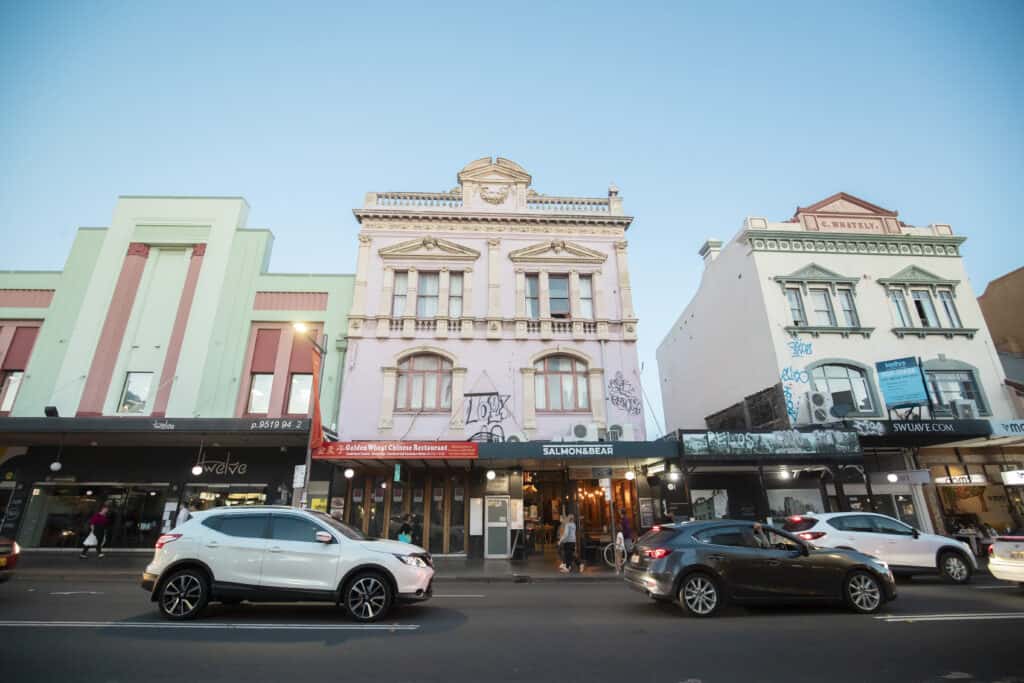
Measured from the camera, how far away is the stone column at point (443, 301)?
20203 millimetres

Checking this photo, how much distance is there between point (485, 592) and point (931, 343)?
21905mm

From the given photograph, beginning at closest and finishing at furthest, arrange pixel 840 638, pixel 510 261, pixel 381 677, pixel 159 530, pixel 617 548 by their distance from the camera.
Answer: pixel 381 677
pixel 840 638
pixel 617 548
pixel 159 530
pixel 510 261

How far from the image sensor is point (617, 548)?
15.1 m

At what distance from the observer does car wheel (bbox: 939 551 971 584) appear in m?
11.7

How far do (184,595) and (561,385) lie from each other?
14.4 m

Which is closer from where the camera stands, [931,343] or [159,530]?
[159,530]

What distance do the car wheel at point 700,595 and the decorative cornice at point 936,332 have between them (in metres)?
18.9

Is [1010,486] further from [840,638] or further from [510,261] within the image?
[510,261]

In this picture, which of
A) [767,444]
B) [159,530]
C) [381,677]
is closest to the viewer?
[381,677]

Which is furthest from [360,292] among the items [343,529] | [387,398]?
[343,529]

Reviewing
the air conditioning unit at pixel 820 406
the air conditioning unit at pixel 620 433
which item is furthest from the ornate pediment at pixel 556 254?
the air conditioning unit at pixel 820 406

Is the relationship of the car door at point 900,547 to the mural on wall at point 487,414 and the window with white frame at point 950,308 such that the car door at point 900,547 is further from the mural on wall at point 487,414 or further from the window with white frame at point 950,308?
the window with white frame at point 950,308

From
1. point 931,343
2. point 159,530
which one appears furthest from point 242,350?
point 931,343

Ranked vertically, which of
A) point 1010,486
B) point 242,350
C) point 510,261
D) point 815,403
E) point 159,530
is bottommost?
point 159,530
